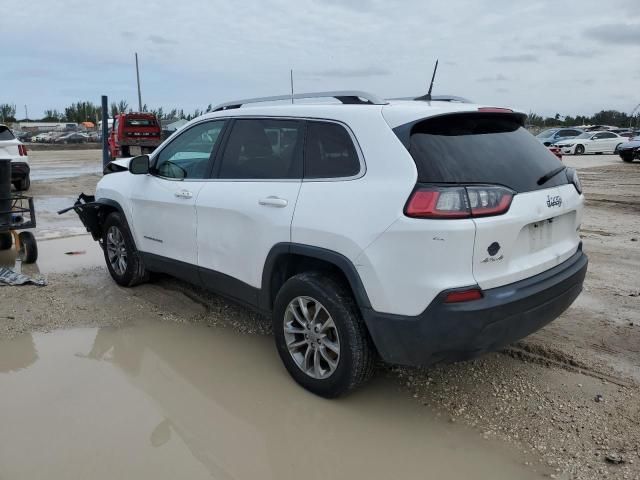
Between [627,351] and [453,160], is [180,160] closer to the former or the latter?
[453,160]

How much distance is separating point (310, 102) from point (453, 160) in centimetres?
124

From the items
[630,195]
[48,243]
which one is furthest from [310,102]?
[630,195]

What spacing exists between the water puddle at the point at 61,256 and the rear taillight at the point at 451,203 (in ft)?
16.0

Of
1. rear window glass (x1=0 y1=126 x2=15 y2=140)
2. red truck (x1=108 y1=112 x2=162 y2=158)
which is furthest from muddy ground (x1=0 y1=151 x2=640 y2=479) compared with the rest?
red truck (x1=108 y1=112 x2=162 y2=158)

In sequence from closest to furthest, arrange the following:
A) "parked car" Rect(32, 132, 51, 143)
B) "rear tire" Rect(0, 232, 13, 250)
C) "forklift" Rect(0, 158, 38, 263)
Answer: "forklift" Rect(0, 158, 38, 263)
"rear tire" Rect(0, 232, 13, 250)
"parked car" Rect(32, 132, 51, 143)

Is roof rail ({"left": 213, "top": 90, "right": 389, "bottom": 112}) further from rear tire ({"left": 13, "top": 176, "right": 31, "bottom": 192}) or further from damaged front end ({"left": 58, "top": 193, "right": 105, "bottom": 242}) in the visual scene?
rear tire ({"left": 13, "top": 176, "right": 31, "bottom": 192})

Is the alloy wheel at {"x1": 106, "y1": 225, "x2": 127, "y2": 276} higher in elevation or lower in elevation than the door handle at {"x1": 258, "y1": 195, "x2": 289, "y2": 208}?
lower

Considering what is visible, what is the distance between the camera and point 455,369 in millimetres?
3738

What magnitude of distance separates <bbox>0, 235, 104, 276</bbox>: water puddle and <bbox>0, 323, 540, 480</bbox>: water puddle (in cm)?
238

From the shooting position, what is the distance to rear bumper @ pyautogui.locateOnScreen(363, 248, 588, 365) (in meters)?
2.73

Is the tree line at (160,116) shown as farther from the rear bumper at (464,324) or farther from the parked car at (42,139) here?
the rear bumper at (464,324)

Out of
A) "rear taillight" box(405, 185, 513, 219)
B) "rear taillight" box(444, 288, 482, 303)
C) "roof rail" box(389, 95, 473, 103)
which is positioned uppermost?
"roof rail" box(389, 95, 473, 103)

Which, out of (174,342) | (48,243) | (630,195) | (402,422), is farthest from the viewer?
(630,195)

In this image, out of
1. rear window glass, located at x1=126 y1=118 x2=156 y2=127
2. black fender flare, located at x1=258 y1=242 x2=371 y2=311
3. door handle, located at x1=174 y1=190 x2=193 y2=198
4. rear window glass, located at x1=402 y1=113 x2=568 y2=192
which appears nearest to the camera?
rear window glass, located at x1=402 y1=113 x2=568 y2=192
